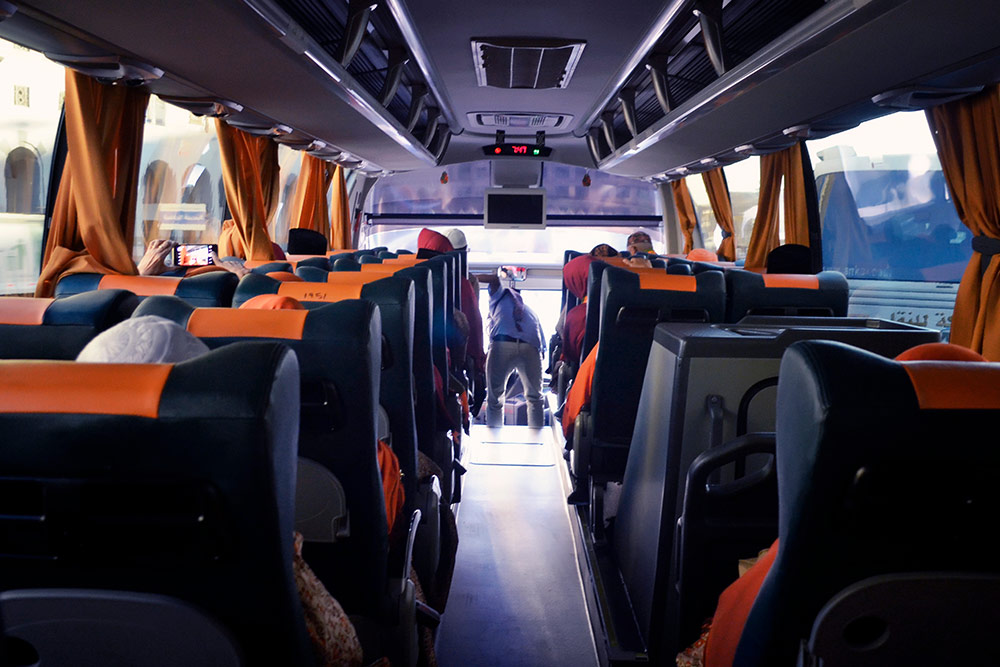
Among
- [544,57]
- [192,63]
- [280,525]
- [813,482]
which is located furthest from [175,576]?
[544,57]

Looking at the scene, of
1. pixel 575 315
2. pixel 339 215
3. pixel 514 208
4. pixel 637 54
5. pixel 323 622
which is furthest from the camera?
pixel 514 208

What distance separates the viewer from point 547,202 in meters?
12.7

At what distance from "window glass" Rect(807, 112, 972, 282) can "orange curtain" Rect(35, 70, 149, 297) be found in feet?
18.0

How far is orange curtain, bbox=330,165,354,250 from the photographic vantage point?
10.8 metres

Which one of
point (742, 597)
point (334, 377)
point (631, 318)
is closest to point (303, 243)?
point (631, 318)

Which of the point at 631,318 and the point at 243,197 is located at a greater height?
the point at 243,197

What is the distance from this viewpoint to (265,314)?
5.42 feet

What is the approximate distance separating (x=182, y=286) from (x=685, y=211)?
391 inches

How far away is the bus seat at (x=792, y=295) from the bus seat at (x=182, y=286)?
2.39m

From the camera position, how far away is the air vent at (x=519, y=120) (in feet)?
31.2

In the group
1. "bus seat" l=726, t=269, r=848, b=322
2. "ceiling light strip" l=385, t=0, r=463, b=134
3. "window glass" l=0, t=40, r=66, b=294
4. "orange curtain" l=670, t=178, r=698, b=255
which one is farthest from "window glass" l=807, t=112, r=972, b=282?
"window glass" l=0, t=40, r=66, b=294

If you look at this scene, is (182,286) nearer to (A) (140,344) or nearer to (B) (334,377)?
(B) (334,377)

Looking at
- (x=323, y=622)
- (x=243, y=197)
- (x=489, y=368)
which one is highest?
(x=243, y=197)

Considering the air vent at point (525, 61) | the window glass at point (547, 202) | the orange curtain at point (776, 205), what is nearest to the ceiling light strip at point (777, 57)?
the air vent at point (525, 61)
